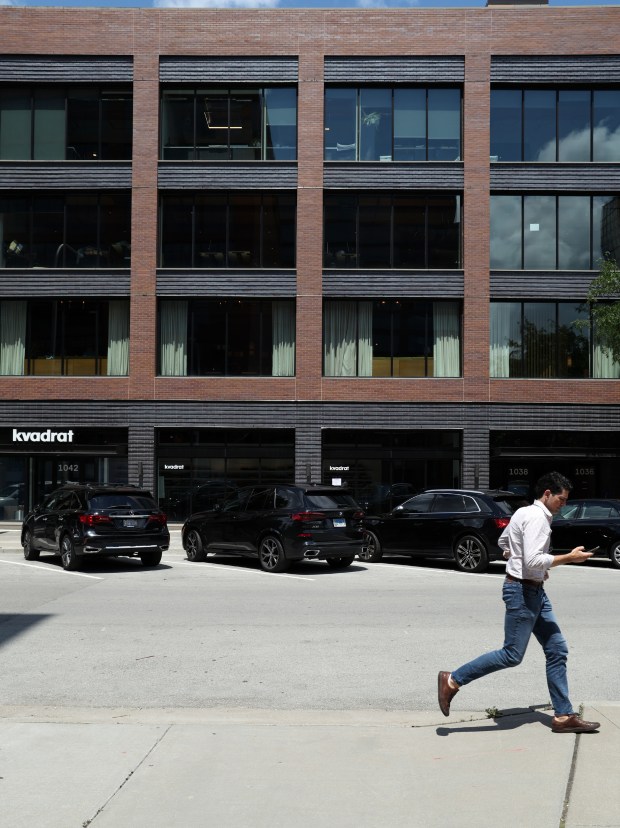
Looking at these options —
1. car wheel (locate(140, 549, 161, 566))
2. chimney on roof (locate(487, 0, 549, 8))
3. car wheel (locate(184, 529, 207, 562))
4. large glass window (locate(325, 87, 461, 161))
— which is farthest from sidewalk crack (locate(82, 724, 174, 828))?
chimney on roof (locate(487, 0, 549, 8))

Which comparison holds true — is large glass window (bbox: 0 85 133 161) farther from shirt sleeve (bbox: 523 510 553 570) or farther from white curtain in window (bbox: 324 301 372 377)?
shirt sleeve (bbox: 523 510 553 570)

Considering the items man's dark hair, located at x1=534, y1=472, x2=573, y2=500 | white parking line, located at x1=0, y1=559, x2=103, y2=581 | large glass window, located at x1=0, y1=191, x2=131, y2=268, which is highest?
large glass window, located at x1=0, y1=191, x2=131, y2=268

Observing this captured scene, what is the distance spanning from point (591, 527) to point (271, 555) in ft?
22.3

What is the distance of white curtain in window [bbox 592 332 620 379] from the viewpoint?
105 ft

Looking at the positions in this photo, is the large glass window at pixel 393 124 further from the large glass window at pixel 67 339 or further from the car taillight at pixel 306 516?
the car taillight at pixel 306 516

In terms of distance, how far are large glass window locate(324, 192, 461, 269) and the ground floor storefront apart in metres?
4.82

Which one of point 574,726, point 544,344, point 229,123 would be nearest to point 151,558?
point 574,726

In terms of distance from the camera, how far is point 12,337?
32906 millimetres

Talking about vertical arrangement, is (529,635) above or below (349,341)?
below

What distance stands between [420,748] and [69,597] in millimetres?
9624

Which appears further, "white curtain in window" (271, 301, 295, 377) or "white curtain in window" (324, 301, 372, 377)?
"white curtain in window" (271, 301, 295, 377)

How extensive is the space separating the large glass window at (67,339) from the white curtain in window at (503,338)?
475 inches

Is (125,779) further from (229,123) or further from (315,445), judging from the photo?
(229,123)

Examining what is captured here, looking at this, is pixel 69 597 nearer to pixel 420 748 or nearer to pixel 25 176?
pixel 420 748
